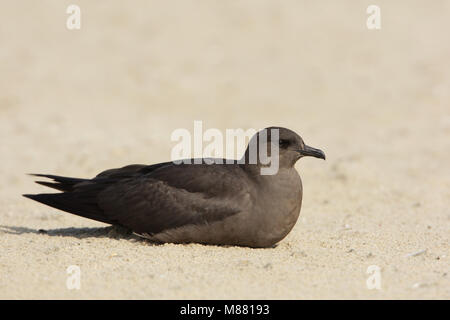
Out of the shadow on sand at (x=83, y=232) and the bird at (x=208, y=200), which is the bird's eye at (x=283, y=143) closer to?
the bird at (x=208, y=200)

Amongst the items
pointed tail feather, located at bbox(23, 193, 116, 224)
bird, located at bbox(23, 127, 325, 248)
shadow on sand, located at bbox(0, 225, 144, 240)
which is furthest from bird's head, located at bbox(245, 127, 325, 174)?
pointed tail feather, located at bbox(23, 193, 116, 224)

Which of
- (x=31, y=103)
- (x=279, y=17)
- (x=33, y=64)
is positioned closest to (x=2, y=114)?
(x=31, y=103)

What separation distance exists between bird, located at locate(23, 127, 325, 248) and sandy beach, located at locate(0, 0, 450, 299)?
16 cm

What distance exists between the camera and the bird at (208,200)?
569 cm

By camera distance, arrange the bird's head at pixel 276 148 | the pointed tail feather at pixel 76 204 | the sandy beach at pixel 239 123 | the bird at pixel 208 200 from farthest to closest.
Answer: the pointed tail feather at pixel 76 204 < the bird's head at pixel 276 148 < the bird at pixel 208 200 < the sandy beach at pixel 239 123

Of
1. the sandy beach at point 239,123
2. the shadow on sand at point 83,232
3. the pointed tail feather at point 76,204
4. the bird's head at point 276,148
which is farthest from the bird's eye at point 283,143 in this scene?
the pointed tail feather at point 76,204

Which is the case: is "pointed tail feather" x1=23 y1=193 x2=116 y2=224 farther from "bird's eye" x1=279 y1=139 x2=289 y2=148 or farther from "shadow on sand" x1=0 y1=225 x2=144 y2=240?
"bird's eye" x1=279 y1=139 x2=289 y2=148

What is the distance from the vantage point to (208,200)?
5793mm

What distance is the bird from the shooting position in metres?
5.69

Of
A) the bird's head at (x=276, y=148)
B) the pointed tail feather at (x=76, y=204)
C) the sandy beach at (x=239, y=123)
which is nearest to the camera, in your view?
the sandy beach at (x=239, y=123)

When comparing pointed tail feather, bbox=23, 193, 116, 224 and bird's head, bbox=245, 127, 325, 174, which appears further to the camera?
pointed tail feather, bbox=23, 193, 116, 224

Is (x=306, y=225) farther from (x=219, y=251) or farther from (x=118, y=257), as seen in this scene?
(x=118, y=257)

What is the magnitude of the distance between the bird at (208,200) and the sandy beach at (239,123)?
16 cm

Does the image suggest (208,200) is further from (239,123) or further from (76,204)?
(239,123)
